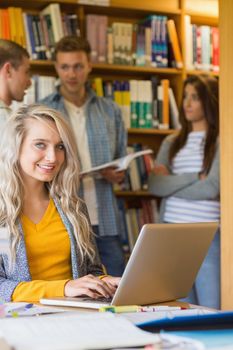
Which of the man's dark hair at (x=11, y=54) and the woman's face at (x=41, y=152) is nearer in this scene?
the woman's face at (x=41, y=152)

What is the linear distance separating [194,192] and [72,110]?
0.88 m

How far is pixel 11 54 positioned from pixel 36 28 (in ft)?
3.82

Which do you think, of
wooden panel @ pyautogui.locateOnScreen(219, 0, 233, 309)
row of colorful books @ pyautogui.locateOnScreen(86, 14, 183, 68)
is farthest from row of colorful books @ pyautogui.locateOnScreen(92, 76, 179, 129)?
wooden panel @ pyautogui.locateOnScreen(219, 0, 233, 309)

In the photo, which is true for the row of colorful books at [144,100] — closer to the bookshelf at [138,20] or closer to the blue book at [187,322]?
the bookshelf at [138,20]

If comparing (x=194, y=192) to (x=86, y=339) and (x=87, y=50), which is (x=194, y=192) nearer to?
(x=87, y=50)

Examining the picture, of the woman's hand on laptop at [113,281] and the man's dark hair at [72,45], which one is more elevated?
the man's dark hair at [72,45]

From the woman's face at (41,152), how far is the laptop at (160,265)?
0.62 m

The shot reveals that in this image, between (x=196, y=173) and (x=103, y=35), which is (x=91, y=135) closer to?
(x=196, y=173)

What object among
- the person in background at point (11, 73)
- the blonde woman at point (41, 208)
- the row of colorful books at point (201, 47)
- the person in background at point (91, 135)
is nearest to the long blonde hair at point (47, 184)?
the blonde woman at point (41, 208)

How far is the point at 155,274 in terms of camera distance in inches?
86.2

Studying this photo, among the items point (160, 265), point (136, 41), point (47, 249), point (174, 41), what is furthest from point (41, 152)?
point (174, 41)

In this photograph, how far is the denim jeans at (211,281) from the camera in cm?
389

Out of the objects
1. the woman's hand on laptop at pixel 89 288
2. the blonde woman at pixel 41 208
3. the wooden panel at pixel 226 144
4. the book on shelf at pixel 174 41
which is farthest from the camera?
the book on shelf at pixel 174 41

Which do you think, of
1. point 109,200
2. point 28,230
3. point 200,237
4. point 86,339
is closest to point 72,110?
point 109,200
